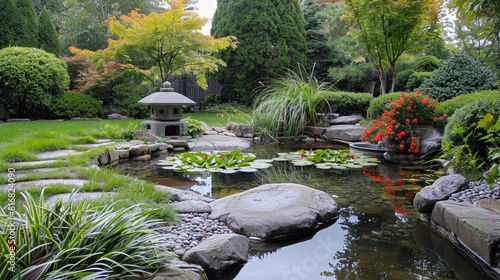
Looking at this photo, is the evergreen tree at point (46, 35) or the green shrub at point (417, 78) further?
the evergreen tree at point (46, 35)

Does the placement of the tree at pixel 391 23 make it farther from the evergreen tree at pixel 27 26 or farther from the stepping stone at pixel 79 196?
the evergreen tree at pixel 27 26

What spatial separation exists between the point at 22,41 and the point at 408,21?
10971mm

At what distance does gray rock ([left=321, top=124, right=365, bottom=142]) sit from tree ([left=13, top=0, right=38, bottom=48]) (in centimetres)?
967

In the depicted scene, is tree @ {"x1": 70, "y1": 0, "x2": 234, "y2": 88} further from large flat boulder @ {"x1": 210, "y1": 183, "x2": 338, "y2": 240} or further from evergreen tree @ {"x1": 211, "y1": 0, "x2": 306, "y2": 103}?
large flat boulder @ {"x1": 210, "y1": 183, "x2": 338, "y2": 240}

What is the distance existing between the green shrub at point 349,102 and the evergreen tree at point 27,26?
9368 millimetres

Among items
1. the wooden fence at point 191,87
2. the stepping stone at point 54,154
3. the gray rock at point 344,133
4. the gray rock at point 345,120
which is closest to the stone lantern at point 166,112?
the stepping stone at point 54,154

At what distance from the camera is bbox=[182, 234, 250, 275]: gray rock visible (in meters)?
2.10

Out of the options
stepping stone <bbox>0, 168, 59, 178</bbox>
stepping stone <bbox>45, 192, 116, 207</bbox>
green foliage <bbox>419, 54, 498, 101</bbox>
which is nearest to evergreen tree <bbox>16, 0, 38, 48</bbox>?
stepping stone <bbox>0, 168, 59, 178</bbox>

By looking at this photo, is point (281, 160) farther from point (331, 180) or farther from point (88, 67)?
point (88, 67)

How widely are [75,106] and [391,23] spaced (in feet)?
27.5

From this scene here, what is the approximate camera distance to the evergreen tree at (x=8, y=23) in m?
11.4

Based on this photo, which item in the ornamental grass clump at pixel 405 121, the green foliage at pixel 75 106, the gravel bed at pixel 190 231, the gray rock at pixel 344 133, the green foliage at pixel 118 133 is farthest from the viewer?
the green foliage at pixel 75 106

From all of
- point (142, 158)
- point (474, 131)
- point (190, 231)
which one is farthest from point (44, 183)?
point (474, 131)

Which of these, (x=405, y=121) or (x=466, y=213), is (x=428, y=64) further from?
(x=466, y=213)
